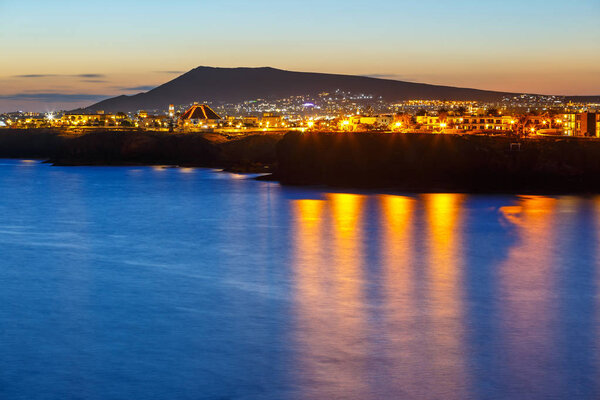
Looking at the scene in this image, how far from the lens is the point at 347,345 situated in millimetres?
12922

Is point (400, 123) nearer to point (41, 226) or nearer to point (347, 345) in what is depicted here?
point (41, 226)

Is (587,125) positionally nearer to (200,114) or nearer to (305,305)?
(305,305)

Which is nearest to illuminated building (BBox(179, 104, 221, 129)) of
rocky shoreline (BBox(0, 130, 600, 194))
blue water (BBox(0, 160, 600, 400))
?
rocky shoreline (BBox(0, 130, 600, 194))

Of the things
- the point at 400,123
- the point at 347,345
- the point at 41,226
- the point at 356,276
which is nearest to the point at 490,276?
the point at 356,276

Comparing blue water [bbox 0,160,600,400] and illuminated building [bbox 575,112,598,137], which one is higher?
illuminated building [bbox 575,112,598,137]

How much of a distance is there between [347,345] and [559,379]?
12.3 ft

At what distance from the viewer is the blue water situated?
36.7ft

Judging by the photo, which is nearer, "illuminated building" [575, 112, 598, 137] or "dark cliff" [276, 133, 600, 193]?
"dark cliff" [276, 133, 600, 193]

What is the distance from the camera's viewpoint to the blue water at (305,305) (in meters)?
11.2

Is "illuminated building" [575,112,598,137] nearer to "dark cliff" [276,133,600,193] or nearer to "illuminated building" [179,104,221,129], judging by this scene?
"dark cliff" [276,133,600,193]

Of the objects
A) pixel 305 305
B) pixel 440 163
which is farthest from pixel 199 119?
pixel 305 305

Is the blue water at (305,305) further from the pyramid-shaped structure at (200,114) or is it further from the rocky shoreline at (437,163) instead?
the pyramid-shaped structure at (200,114)

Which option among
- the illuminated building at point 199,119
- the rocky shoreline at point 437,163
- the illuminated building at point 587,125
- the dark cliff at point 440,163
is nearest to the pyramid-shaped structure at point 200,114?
the illuminated building at point 199,119

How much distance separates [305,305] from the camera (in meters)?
16.2
